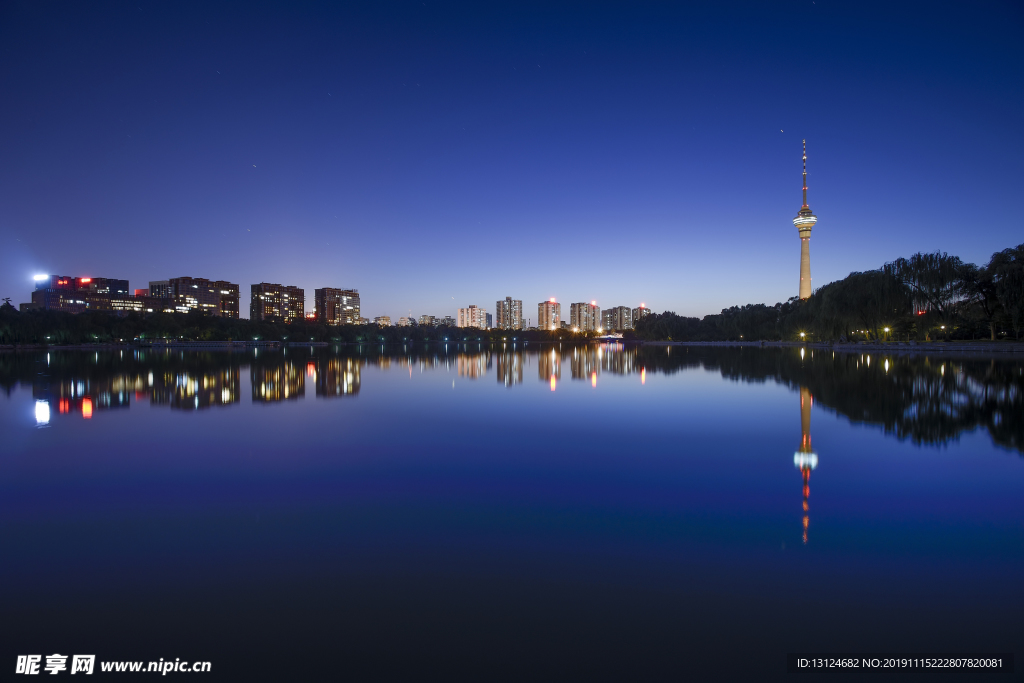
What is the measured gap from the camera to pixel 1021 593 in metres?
3.93

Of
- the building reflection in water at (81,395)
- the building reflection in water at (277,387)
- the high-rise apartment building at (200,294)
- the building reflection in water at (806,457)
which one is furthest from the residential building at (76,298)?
the building reflection in water at (806,457)

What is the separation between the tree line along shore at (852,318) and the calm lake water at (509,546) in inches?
1647

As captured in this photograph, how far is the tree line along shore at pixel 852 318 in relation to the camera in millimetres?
43219

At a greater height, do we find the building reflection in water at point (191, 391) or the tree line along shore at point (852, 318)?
the tree line along shore at point (852, 318)

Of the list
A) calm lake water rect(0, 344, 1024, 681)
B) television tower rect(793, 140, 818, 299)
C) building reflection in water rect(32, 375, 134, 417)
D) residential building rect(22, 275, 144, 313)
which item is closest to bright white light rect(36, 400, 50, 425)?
building reflection in water rect(32, 375, 134, 417)

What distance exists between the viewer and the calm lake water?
3.35 meters

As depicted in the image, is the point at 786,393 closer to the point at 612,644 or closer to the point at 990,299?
the point at 612,644

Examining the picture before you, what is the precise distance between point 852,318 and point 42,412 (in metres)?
54.1

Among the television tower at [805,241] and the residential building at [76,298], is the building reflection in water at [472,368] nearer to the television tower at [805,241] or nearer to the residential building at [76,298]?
the television tower at [805,241]

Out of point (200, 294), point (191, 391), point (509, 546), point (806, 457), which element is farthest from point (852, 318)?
point (200, 294)

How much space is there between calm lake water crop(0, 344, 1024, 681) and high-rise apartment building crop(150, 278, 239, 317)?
179 meters

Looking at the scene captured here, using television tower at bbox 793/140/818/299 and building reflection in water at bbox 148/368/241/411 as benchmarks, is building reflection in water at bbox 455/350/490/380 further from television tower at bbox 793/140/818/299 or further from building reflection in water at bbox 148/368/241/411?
television tower at bbox 793/140/818/299

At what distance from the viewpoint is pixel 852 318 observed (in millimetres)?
47156

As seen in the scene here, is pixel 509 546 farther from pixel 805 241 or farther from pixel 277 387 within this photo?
pixel 805 241
